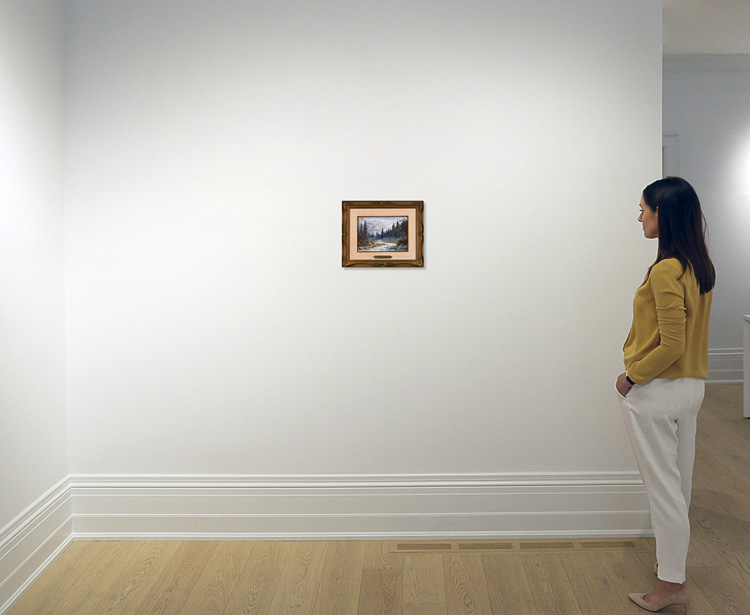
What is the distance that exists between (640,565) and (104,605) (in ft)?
7.29

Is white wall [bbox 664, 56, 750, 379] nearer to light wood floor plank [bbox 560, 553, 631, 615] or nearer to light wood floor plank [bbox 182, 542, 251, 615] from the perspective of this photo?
light wood floor plank [bbox 560, 553, 631, 615]

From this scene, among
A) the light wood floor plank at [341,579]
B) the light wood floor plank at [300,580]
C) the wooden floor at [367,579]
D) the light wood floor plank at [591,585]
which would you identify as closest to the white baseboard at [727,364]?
the wooden floor at [367,579]

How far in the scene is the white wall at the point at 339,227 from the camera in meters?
2.93

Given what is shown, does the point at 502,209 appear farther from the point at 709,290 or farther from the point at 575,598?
the point at 575,598

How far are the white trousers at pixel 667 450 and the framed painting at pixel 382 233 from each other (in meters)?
1.17

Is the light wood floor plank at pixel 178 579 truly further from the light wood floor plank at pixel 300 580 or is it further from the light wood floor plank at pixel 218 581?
the light wood floor plank at pixel 300 580

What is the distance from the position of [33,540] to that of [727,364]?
6.19m

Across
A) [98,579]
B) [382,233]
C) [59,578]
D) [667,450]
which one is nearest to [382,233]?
[382,233]

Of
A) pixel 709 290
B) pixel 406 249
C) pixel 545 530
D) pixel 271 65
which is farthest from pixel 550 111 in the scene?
pixel 545 530

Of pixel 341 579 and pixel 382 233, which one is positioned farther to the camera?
pixel 382 233

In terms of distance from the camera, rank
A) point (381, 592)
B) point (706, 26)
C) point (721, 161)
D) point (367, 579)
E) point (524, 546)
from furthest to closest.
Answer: point (721, 161)
point (706, 26)
point (524, 546)
point (367, 579)
point (381, 592)

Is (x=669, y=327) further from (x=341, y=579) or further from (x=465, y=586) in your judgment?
(x=341, y=579)

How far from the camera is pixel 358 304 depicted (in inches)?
118

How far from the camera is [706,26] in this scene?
458 cm
